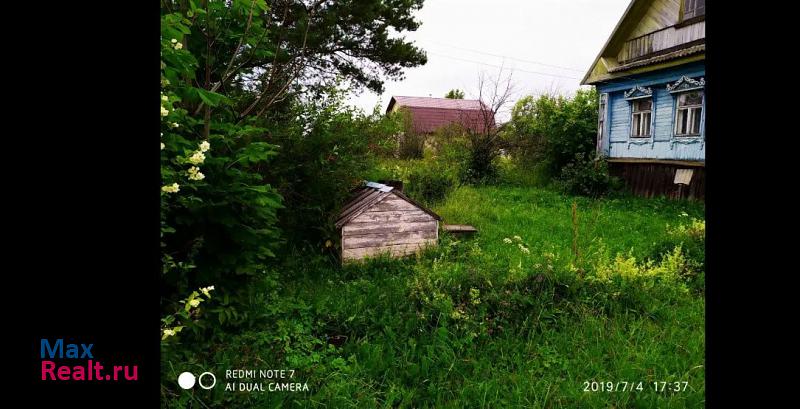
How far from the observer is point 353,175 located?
18.0 ft

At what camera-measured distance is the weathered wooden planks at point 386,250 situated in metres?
4.79

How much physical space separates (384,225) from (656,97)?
310 inches

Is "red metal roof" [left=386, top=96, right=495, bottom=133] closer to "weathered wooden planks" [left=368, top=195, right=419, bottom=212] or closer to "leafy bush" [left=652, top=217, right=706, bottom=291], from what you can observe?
"weathered wooden planks" [left=368, top=195, right=419, bottom=212]

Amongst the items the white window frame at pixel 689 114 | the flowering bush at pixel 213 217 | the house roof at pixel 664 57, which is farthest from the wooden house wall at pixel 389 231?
the white window frame at pixel 689 114

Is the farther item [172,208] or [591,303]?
[591,303]

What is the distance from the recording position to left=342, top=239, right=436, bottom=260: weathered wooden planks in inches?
189

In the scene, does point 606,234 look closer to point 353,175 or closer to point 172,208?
point 353,175

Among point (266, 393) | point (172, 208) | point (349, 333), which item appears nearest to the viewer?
point (266, 393)

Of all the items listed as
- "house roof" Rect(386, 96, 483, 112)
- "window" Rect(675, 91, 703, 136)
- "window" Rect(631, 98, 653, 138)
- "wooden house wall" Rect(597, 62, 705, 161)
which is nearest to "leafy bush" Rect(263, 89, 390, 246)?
"house roof" Rect(386, 96, 483, 112)
